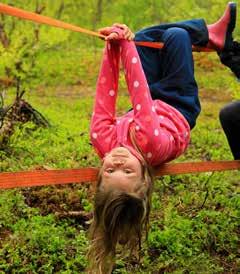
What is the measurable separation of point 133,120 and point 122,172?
41cm

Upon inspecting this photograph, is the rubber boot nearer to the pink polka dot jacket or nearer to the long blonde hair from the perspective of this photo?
the pink polka dot jacket

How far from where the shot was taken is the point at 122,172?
3.05 m

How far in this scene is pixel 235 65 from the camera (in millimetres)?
3984

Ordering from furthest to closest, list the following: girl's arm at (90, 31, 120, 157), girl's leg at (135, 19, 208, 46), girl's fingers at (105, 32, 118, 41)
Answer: girl's leg at (135, 19, 208, 46), girl's arm at (90, 31, 120, 157), girl's fingers at (105, 32, 118, 41)

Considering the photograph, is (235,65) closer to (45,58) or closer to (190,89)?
(190,89)

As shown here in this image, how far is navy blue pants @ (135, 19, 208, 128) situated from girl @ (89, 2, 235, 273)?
0.03m

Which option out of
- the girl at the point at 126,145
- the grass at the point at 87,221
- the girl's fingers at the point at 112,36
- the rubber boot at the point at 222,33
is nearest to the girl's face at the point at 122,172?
the girl at the point at 126,145

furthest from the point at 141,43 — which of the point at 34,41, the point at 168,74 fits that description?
the point at 34,41

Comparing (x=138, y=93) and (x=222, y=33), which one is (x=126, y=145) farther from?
(x=222, y=33)

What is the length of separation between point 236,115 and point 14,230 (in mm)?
1772

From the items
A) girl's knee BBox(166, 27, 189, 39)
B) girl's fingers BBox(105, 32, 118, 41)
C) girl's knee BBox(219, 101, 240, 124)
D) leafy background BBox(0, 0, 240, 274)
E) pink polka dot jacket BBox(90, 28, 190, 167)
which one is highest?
girl's fingers BBox(105, 32, 118, 41)

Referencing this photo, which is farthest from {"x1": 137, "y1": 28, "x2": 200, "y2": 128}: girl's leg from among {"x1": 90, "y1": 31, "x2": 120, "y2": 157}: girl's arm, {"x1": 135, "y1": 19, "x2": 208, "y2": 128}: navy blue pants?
{"x1": 90, "y1": 31, "x2": 120, "y2": 157}: girl's arm

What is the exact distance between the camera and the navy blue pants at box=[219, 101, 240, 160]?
401 centimetres

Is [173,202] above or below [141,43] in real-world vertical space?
below
